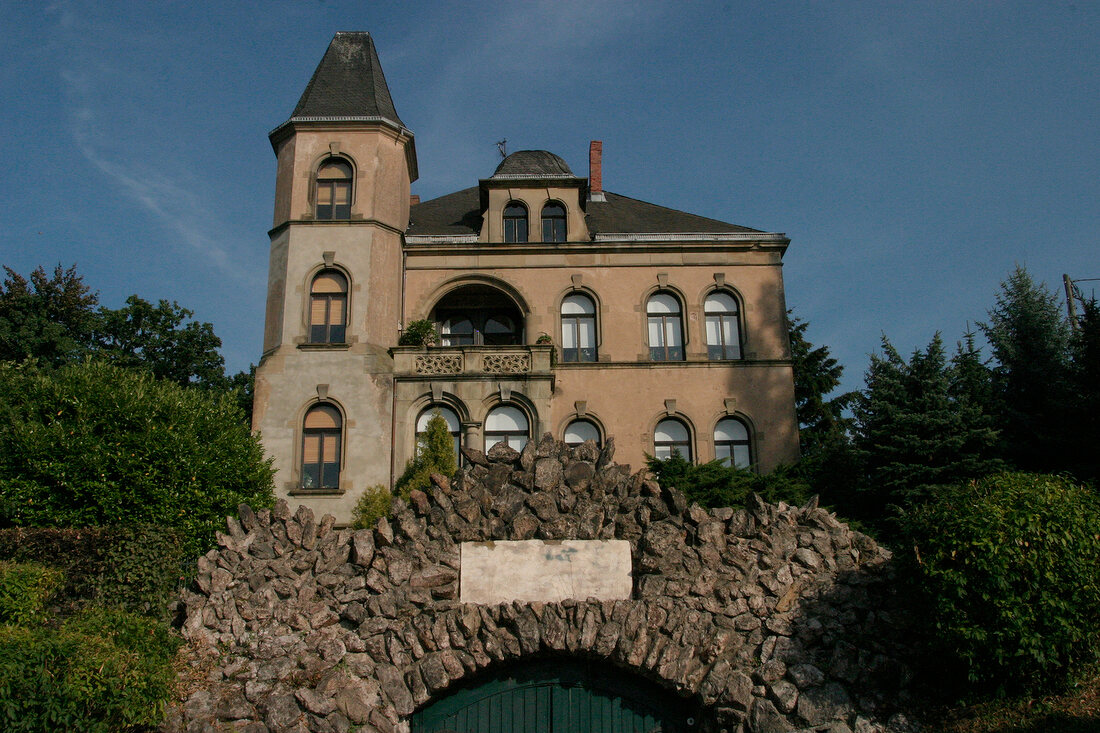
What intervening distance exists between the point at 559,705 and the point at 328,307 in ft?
51.0

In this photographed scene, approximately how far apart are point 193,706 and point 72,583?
388cm

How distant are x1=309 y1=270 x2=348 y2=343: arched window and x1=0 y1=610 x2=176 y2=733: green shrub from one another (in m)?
13.5

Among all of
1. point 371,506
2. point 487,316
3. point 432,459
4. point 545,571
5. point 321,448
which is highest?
point 487,316

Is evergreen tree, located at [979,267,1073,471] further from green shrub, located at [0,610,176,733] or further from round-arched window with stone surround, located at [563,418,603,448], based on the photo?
green shrub, located at [0,610,176,733]

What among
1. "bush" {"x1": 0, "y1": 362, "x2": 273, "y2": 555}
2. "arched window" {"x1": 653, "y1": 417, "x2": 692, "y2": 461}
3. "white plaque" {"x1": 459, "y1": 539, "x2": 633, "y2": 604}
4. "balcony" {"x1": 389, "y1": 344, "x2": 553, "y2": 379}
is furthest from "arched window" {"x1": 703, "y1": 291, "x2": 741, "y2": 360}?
"white plaque" {"x1": 459, "y1": 539, "x2": 633, "y2": 604}

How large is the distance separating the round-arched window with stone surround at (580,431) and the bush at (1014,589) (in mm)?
14620

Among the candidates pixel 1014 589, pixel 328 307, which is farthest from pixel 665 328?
pixel 1014 589

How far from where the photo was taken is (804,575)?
1423 cm

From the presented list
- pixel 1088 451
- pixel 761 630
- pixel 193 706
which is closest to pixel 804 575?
pixel 761 630

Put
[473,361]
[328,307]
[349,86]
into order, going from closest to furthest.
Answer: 1. [473,361]
2. [328,307]
3. [349,86]

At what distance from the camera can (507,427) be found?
25.5 metres

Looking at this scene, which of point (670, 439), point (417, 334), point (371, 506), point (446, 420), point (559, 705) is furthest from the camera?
point (670, 439)

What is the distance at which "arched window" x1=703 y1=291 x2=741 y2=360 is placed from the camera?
28.2 m

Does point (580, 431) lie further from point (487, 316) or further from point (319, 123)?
point (319, 123)
